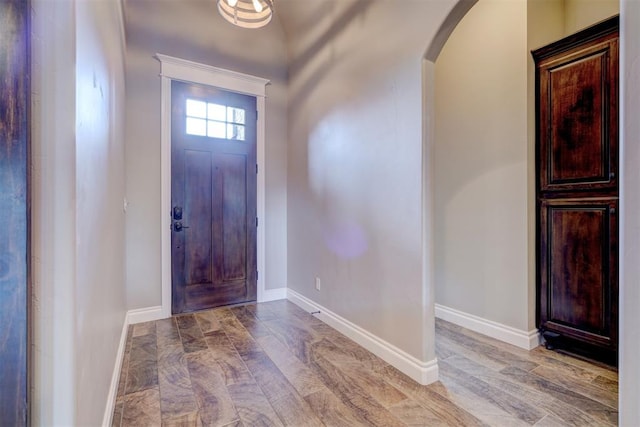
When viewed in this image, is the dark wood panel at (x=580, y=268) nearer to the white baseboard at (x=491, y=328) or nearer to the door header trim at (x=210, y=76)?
the white baseboard at (x=491, y=328)

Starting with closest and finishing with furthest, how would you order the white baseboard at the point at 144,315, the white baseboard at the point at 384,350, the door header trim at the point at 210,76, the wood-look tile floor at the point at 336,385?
1. the wood-look tile floor at the point at 336,385
2. the white baseboard at the point at 384,350
3. the white baseboard at the point at 144,315
4. the door header trim at the point at 210,76

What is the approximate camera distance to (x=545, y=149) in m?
2.29

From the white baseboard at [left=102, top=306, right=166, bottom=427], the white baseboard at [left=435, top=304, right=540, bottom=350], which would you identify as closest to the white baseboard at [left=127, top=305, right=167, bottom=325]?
the white baseboard at [left=102, top=306, right=166, bottom=427]

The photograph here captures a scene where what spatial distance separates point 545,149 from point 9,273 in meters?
3.01

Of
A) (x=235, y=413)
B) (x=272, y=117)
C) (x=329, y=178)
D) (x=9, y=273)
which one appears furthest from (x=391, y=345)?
(x=272, y=117)

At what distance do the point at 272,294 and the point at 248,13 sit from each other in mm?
2825

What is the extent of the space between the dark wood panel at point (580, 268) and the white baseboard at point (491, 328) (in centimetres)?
15

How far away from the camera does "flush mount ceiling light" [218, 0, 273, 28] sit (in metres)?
2.14

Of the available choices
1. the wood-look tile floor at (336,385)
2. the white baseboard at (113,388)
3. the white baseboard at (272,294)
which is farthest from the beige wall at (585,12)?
the white baseboard at (113,388)

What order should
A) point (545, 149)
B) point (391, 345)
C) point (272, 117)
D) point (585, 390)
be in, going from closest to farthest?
1. point (585, 390)
2. point (391, 345)
3. point (545, 149)
4. point (272, 117)

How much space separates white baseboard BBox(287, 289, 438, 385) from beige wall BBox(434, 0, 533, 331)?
3.32ft

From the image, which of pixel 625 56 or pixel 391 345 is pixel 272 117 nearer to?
pixel 391 345

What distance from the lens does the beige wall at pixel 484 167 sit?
2.35m

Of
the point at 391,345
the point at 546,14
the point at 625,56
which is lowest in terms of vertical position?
the point at 391,345
